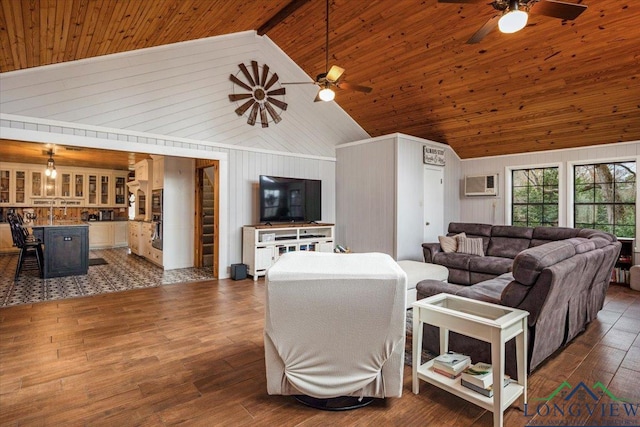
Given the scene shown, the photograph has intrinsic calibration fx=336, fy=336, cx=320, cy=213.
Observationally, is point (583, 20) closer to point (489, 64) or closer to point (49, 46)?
point (489, 64)

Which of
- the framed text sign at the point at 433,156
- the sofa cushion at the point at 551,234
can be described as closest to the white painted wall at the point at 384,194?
the framed text sign at the point at 433,156

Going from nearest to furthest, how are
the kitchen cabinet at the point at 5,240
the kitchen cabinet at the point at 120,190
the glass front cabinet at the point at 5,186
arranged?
the kitchen cabinet at the point at 5,240 < the glass front cabinet at the point at 5,186 < the kitchen cabinet at the point at 120,190

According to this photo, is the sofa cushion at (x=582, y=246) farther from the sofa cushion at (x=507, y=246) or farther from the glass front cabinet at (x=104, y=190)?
the glass front cabinet at (x=104, y=190)

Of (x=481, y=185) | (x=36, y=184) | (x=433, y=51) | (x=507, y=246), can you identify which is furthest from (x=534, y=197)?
(x=36, y=184)

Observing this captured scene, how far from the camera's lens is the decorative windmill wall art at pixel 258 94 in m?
5.88

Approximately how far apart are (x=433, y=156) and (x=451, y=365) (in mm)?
5165

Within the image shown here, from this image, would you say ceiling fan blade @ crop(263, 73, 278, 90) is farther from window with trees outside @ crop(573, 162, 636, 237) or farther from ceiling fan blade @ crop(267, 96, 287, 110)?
window with trees outside @ crop(573, 162, 636, 237)

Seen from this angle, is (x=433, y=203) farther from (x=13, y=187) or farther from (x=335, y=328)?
(x=13, y=187)

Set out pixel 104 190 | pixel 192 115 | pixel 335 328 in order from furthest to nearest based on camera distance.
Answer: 1. pixel 104 190
2. pixel 192 115
3. pixel 335 328

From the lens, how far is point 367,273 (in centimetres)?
192

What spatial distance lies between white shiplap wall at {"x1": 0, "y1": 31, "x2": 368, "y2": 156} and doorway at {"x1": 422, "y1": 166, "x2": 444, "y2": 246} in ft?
7.61

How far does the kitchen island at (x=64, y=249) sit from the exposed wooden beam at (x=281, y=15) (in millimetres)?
4589

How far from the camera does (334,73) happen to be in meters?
4.04

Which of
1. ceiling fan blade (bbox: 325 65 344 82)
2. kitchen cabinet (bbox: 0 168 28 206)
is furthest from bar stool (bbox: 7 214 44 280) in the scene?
ceiling fan blade (bbox: 325 65 344 82)
